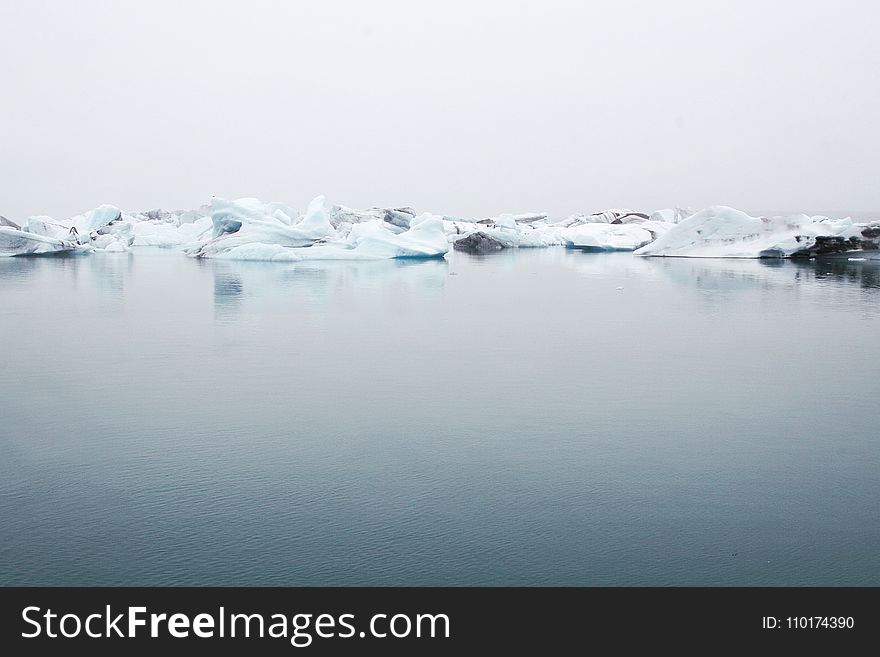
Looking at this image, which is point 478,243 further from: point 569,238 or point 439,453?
point 439,453

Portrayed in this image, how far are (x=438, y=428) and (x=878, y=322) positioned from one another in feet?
18.7

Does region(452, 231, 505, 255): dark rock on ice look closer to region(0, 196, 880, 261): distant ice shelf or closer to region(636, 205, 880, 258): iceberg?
region(0, 196, 880, 261): distant ice shelf

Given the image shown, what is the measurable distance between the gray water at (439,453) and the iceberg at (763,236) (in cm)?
1185

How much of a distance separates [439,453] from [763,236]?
17.5 meters

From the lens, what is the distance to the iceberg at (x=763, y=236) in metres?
18.1

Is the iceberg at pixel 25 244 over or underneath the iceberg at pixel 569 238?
underneath

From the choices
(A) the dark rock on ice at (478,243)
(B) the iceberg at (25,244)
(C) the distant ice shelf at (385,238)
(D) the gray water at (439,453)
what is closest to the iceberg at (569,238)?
(A) the dark rock on ice at (478,243)

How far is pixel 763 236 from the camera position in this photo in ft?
61.5

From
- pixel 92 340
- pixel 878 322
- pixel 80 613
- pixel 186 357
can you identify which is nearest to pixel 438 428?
pixel 80 613

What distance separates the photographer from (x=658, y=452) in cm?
333

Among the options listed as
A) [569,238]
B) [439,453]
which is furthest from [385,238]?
[439,453]

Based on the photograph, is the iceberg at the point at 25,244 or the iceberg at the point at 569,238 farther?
the iceberg at the point at 569,238

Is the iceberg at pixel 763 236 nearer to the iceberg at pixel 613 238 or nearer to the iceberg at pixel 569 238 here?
the iceberg at pixel 613 238

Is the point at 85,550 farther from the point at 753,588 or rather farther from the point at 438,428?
the point at 753,588
